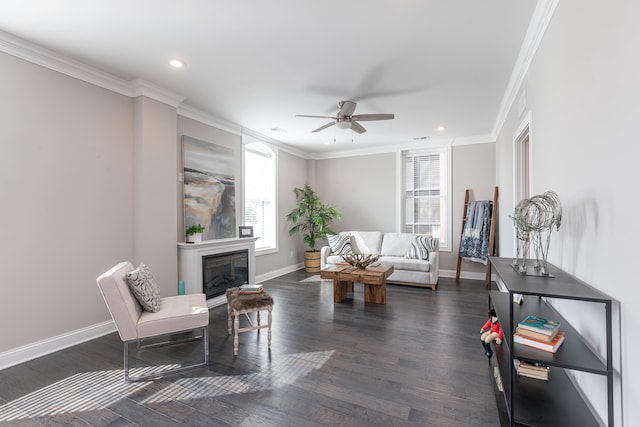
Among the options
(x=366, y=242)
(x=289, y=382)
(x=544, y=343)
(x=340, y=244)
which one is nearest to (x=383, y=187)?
(x=366, y=242)

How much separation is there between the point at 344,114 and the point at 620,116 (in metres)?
2.84

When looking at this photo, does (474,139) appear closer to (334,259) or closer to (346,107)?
(346,107)

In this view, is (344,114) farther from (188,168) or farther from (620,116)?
(620,116)

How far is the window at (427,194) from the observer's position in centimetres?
614

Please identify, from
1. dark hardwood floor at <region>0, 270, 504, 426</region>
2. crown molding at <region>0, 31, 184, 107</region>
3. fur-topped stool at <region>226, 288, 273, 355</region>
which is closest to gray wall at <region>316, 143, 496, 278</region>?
dark hardwood floor at <region>0, 270, 504, 426</region>

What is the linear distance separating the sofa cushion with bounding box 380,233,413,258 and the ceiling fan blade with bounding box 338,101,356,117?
2.95 metres

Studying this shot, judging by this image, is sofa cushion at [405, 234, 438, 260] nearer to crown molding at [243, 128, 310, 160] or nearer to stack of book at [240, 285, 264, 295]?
crown molding at [243, 128, 310, 160]

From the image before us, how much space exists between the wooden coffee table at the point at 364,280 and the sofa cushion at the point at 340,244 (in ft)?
4.98

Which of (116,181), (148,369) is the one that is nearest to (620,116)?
(148,369)

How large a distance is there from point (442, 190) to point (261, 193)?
3717 mm

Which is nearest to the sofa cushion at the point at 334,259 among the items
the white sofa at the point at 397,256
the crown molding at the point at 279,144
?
the white sofa at the point at 397,256

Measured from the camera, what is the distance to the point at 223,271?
4.42m

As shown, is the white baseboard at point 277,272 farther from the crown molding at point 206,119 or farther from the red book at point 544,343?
the red book at point 544,343

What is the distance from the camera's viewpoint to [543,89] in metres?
2.29
